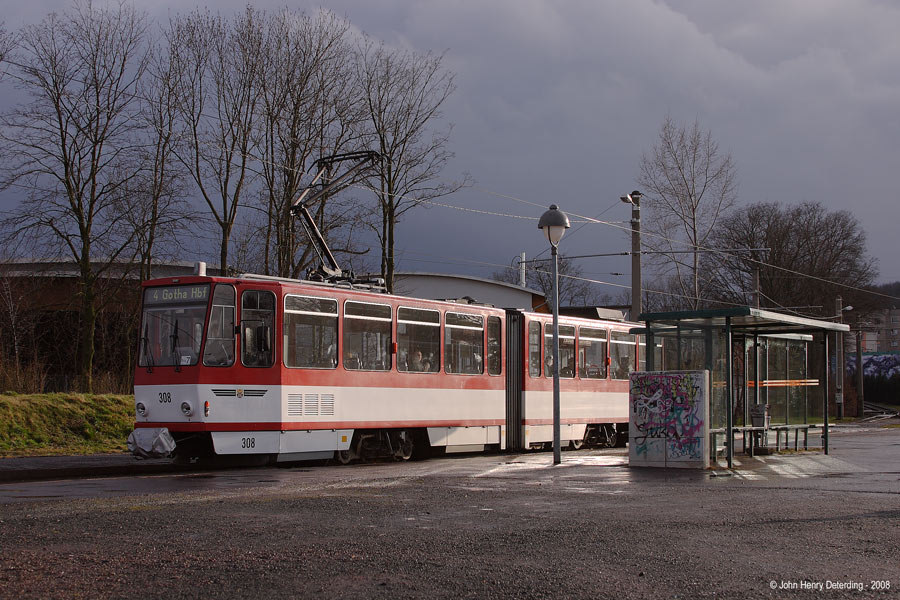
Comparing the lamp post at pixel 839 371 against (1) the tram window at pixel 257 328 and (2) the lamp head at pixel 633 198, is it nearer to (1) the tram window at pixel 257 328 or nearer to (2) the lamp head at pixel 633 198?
(2) the lamp head at pixel 633 198

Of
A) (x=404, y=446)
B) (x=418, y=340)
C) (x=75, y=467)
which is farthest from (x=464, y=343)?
(x=75, y=467)

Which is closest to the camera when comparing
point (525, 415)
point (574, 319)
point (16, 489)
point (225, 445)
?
point (16, 489)

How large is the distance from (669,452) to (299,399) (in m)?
6.14

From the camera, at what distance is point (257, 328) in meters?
16.6

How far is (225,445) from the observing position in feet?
53.3

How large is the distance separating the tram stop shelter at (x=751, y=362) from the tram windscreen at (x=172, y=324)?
23.9 ft

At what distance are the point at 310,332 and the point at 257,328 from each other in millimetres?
1058

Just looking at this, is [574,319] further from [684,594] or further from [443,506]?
[684,594]

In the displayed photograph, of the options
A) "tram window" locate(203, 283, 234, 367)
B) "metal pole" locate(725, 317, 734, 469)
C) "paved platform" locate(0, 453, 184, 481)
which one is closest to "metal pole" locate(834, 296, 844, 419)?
"metal pole" locate(725, 317, 734, 469)

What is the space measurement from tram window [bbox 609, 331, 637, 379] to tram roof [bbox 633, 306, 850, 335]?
22.4 ft

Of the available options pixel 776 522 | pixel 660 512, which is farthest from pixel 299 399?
pixel 776 522

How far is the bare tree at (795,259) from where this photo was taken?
2371 inches

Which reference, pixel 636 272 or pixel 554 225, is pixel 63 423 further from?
pixel 636 272

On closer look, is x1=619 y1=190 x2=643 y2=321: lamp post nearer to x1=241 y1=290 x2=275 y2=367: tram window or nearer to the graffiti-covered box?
the graffiti-covered box
